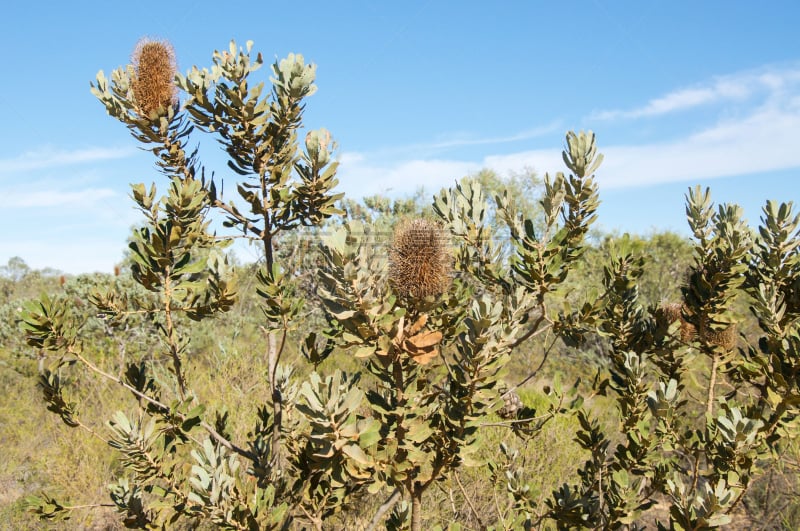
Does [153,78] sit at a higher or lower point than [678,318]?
higher

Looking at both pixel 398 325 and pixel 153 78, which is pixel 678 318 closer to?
pixel 398 325

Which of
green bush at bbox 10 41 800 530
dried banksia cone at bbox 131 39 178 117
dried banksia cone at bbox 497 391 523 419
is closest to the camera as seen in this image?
green bush at bbox 10 41 800 530

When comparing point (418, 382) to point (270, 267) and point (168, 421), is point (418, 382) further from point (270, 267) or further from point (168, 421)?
point (168, 421)

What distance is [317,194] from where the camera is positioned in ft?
7.81

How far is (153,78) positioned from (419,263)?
5.44 feet

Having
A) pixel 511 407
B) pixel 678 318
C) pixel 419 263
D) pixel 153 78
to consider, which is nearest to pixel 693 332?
pixel 678 318

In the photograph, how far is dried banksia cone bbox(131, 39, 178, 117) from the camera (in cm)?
246

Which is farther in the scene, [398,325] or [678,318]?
[678,318]

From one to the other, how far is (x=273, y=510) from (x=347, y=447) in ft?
2.33

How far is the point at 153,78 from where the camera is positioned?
8.30 feet

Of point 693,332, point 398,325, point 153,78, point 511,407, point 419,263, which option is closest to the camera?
point 398,325

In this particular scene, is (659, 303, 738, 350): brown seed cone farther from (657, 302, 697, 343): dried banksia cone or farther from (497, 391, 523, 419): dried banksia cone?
(497, 391, 523, 419): dried banksia cone

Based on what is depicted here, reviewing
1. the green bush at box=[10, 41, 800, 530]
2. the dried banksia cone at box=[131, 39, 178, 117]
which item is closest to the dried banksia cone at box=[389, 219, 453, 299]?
the green bush at box=[10, 41, 800, 530]

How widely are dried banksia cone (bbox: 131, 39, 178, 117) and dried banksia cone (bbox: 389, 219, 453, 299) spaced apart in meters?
1.32
